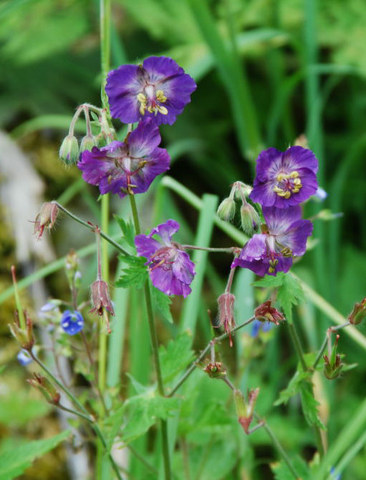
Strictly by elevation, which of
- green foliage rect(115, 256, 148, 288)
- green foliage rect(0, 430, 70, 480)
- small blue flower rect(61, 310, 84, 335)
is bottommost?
green foliage rect(0, 430, 70, 480)

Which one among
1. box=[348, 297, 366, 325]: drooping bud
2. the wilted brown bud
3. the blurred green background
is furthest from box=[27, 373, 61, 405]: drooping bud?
the blurred green background

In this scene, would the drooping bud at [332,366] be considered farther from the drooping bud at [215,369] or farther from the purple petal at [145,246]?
the purple petal at [145,246]

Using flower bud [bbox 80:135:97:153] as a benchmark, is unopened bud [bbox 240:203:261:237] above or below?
below

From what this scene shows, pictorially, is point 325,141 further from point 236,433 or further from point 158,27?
point 236,433

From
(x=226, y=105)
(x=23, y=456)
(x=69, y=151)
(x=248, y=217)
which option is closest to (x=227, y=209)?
(x=248, y=217)

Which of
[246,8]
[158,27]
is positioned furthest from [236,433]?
[246,8]

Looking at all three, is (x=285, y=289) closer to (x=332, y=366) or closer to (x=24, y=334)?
(x=332, y=366)

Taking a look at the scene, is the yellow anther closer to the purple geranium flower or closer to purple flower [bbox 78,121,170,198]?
purple flower [bbox 78,121,170,198]
